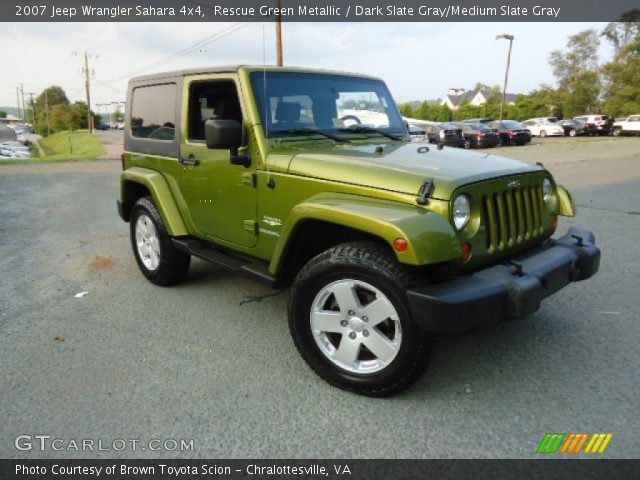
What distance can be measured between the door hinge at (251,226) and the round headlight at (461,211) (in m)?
1.47

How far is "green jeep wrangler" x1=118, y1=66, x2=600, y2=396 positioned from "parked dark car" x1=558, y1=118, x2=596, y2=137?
36097mm

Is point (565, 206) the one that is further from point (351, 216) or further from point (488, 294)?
point (351, 216)

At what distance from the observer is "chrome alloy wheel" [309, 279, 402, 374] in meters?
2.73

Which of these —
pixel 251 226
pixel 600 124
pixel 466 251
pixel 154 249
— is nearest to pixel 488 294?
pixel 466 251

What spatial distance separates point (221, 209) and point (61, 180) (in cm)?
1087

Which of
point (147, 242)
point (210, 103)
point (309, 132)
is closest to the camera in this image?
point (309, 132)

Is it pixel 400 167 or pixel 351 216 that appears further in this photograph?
pixel 400 167

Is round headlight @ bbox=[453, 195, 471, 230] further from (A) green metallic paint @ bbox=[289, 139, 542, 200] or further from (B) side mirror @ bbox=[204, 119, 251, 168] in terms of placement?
(B) side mirror @ bbox=[204, 119, 251, 168]

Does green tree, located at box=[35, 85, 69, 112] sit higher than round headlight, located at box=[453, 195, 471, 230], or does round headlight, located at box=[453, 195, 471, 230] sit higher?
green tree, located at box=[35, 85, 69, 112]

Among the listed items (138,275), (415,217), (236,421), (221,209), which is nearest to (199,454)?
(236,421)

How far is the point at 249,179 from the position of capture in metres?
3.45
